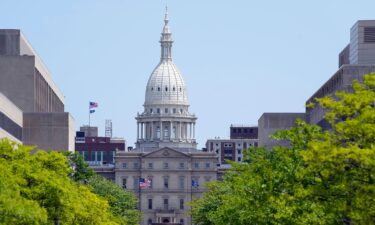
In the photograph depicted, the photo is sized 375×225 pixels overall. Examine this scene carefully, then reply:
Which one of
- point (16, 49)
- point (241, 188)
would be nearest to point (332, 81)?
point (16, 49)

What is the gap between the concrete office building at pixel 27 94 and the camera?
148250 mm

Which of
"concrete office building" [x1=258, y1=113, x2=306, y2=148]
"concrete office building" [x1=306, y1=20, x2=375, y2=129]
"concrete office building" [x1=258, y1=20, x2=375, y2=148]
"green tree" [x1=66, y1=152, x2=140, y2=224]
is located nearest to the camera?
"concrete office building" [x1=306, y1=20, x2=375, y2=129]

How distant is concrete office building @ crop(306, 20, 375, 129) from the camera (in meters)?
133

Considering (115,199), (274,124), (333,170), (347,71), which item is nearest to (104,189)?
(115,199)

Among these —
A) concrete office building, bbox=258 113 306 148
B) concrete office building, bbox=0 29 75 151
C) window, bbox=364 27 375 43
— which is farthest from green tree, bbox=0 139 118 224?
concrete office building, bbox=258 113 306 148

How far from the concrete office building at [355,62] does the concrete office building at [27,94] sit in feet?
85.6

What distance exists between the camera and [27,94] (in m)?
152

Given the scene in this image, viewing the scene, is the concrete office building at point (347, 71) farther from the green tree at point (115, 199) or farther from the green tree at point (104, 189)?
the green tree at point (104, 189)

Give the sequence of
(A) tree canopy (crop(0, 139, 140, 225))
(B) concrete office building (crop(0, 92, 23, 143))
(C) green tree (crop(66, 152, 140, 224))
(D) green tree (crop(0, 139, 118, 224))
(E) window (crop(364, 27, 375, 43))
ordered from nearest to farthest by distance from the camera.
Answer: (A) tree canopy (crop(0, 139, 140, 225)) < (D) green tree (crop(0, 139, 118, 224)) < (B) concrete office building (crop(0, 92, 23, 143)) < (E) window (crop(364, 27, 375, 43)) < (C) green tree (crop(66, 152, 140, 224))

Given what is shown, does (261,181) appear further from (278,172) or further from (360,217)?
(360,217)

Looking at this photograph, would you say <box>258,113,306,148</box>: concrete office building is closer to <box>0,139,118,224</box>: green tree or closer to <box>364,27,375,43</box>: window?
<box>364,27,375,43</box>: window

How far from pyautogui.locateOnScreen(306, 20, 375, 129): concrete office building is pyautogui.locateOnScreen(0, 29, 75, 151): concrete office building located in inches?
1027

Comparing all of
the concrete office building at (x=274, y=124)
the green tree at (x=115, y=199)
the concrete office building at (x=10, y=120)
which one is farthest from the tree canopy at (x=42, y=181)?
the concrete office building at (x=274, y=124)

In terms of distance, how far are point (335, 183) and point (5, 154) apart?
31.4m
